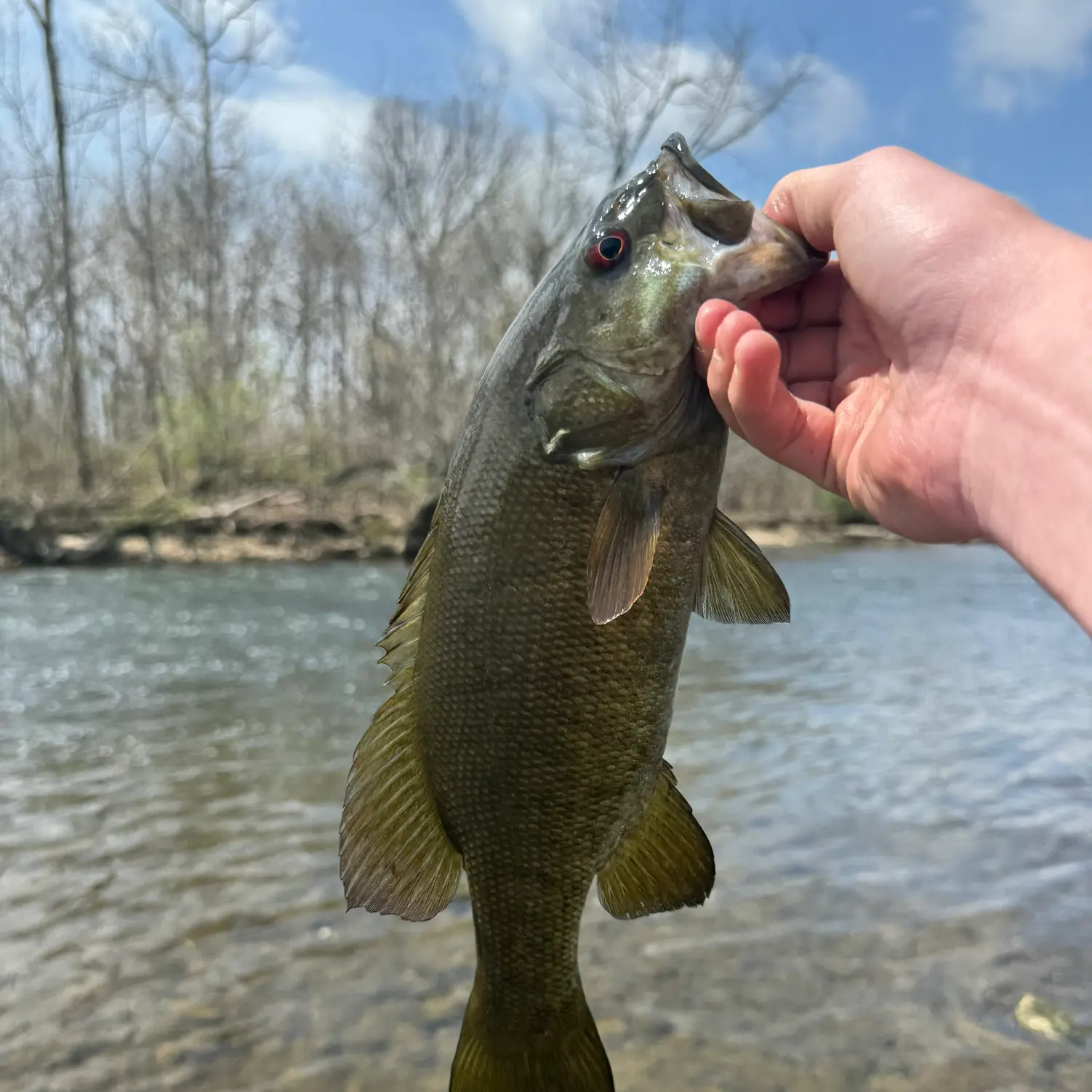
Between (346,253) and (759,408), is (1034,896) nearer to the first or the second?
(759,408)

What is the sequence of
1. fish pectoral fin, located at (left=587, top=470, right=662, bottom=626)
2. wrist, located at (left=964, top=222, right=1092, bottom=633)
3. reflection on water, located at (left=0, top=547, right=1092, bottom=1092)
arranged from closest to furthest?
wrist, located at (left=964, top=222, right=1092, bottom=633)
fish pectoral fin, located at (left=587, top=470, right=662, bottom=626)
reflection on water, located at (left=0, top=547, right=1092, bottom=1092)

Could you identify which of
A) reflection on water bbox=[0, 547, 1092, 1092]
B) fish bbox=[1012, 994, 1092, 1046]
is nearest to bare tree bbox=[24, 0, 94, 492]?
reflection on water bbox=[0, 547, 1092, 1092]

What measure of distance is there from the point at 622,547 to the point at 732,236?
2.25 feet

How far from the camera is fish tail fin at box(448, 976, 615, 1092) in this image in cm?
201

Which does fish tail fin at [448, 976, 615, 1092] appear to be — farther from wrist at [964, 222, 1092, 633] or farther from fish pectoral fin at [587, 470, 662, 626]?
wrist at [964, 222, 1092, 633]

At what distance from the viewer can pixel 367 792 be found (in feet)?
6.48

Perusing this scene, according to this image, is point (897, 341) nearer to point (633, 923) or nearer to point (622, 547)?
point (622, 547)

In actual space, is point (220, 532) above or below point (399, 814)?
below

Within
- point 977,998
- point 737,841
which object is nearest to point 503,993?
point 977,998

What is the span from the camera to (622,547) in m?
1.81

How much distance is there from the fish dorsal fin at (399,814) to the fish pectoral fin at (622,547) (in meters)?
0.40

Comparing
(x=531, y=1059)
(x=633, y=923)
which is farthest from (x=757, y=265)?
(x=633, y=923)

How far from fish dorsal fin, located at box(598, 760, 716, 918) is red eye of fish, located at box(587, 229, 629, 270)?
107 cm

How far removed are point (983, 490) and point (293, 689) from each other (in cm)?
920
